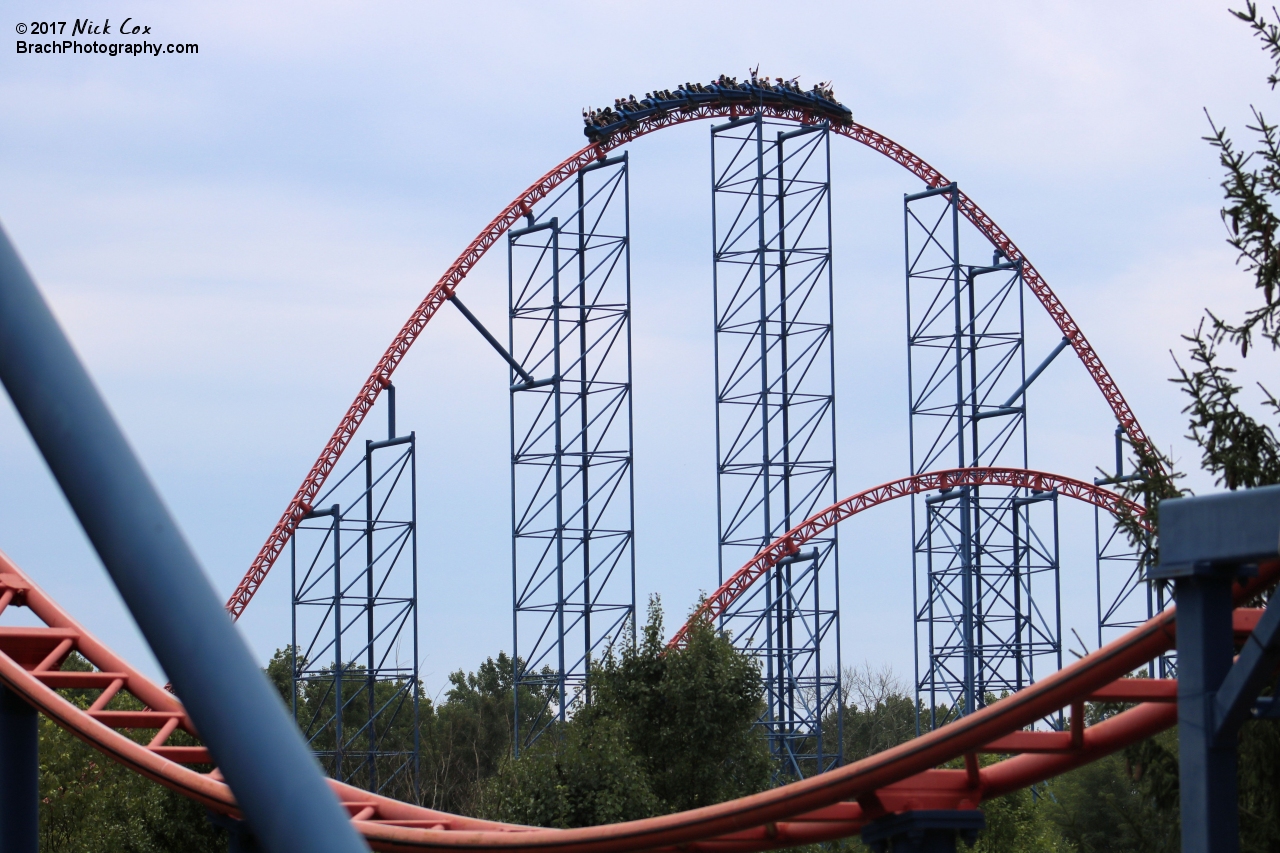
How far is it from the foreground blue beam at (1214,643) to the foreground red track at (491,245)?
16282mm

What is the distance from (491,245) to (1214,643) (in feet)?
54.8

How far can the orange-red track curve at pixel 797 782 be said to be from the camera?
16.8 feet

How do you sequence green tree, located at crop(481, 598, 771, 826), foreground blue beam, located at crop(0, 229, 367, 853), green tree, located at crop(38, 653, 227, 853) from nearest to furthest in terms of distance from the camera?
foreground blue beam, located at crop(0, 229, 367, 853) → green tree, located at crop(481, 598, 771, 826) → green tree, located at crop(38, 653, 227, 853)

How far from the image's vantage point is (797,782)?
630 centimetres

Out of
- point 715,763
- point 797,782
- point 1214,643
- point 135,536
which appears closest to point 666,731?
point 715,763

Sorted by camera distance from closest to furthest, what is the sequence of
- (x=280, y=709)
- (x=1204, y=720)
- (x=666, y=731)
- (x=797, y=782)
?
(x=280, y=709)
(x=1204, y=720)
(x=797, y=782)
(x=666, y=731)

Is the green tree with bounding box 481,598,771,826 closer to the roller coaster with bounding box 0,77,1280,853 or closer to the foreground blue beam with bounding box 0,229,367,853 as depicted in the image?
the roller coaster with bounding box 0,77,1280,853

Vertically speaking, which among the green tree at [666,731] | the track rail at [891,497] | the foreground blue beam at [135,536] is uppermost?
the track rail at [891,497]

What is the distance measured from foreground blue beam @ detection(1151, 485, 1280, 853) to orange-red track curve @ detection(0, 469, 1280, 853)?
262mm

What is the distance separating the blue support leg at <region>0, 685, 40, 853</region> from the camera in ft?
27.1

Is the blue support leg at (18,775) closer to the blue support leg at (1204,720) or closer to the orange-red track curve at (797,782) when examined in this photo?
the orange-red track curve at (797,782)

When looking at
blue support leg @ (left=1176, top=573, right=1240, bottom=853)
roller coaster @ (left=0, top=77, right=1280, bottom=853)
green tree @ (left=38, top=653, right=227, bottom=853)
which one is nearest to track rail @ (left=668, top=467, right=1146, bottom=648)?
roller coaster @ (left=0, top=77, right=1280, bottom=853)

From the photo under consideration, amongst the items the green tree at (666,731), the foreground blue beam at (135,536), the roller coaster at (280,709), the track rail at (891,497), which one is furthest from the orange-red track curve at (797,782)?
the track rail at (891,497)

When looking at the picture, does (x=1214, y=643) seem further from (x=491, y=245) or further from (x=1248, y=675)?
(x=491, y=245)
